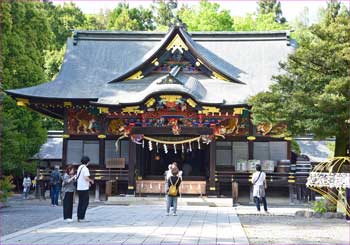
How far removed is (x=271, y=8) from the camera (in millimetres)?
66062

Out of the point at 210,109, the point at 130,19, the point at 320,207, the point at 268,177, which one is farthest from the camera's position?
the point at 130,19

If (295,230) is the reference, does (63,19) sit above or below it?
above

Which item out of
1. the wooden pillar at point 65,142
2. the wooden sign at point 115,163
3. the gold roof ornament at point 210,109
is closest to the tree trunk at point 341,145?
the gold roof ornament at point 210,109

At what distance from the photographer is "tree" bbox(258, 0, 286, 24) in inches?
2566

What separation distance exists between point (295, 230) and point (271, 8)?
58.1 metres

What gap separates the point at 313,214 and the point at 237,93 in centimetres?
936

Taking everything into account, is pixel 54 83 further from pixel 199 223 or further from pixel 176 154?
pixel 199 223

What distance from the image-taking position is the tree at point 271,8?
214 ft

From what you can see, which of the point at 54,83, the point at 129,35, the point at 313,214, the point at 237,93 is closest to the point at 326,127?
the point at 313,214

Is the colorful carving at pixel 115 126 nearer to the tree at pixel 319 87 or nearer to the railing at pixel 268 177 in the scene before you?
the railing at pixel 268 177

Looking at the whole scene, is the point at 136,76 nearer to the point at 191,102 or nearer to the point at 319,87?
the point at 191,102

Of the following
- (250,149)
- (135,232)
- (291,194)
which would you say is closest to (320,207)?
(135,232)

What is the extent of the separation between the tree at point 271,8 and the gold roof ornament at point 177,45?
43473 mm

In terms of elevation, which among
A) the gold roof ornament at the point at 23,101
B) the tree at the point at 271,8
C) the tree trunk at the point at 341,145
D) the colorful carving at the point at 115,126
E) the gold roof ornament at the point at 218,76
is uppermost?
the tree at the point at 271,8
